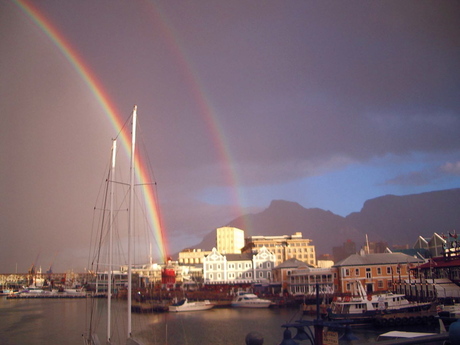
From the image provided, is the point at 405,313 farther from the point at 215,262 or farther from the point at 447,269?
the point at 215,262

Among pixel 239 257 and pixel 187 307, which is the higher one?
pixel 239 257

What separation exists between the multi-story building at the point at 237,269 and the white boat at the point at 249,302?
75.0 feet

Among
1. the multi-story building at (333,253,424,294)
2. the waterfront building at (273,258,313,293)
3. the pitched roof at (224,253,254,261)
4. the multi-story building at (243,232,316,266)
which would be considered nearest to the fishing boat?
the multi-story building at (333,253,424,294)

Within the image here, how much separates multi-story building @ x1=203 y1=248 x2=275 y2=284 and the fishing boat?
54.1m

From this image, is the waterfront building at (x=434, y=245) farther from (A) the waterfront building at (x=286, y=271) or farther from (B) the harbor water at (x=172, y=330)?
(B) the harbor water at (x=172, y=330)

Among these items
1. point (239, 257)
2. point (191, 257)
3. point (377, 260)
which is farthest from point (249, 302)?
point (191, 257)

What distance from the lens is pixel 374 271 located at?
78.2 meters

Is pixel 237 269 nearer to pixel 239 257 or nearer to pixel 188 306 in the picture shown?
pixel 239 257

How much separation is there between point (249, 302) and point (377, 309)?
33.5 m

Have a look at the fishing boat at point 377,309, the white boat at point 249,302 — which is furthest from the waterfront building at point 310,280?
the fishing boat at point 377,309

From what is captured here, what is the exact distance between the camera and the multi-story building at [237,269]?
107 m

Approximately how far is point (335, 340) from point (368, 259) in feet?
234

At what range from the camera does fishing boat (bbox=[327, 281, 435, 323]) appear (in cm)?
4806

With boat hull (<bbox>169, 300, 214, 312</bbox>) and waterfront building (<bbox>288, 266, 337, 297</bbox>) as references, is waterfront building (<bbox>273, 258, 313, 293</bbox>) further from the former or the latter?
boat hull (<bbox>169, 300, 214, 312</bbox>)
